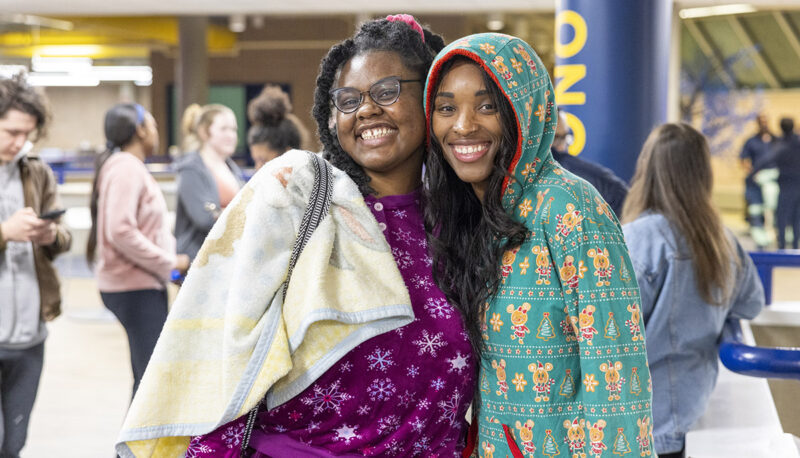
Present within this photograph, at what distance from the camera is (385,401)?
1.54 metres

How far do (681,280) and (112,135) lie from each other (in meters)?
2.74

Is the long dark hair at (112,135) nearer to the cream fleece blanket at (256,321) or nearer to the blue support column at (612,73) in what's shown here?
the blue support column at (612,73)

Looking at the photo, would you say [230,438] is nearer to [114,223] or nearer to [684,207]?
[684,207]

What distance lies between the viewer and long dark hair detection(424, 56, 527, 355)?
5.08 feet

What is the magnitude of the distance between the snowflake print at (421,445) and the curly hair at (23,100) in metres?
2.38

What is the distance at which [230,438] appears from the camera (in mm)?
1483

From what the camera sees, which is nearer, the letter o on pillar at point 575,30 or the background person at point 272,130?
the letter o on pillar at point 575,30

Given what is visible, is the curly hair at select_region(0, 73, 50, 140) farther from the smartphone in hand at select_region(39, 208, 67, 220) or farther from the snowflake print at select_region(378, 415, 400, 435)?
the snowflake print at select_region(378, 415, 400, 435)

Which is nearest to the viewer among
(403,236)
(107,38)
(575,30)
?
(403,236)

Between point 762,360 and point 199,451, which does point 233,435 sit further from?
point 762,360

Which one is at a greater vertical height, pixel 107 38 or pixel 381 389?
pixel 107 38

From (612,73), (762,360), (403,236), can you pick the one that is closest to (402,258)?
(403,236)

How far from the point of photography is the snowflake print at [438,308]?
5.19 ft

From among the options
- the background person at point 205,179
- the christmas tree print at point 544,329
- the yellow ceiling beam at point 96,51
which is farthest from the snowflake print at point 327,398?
the yellow ceiling beam at point 96,51
